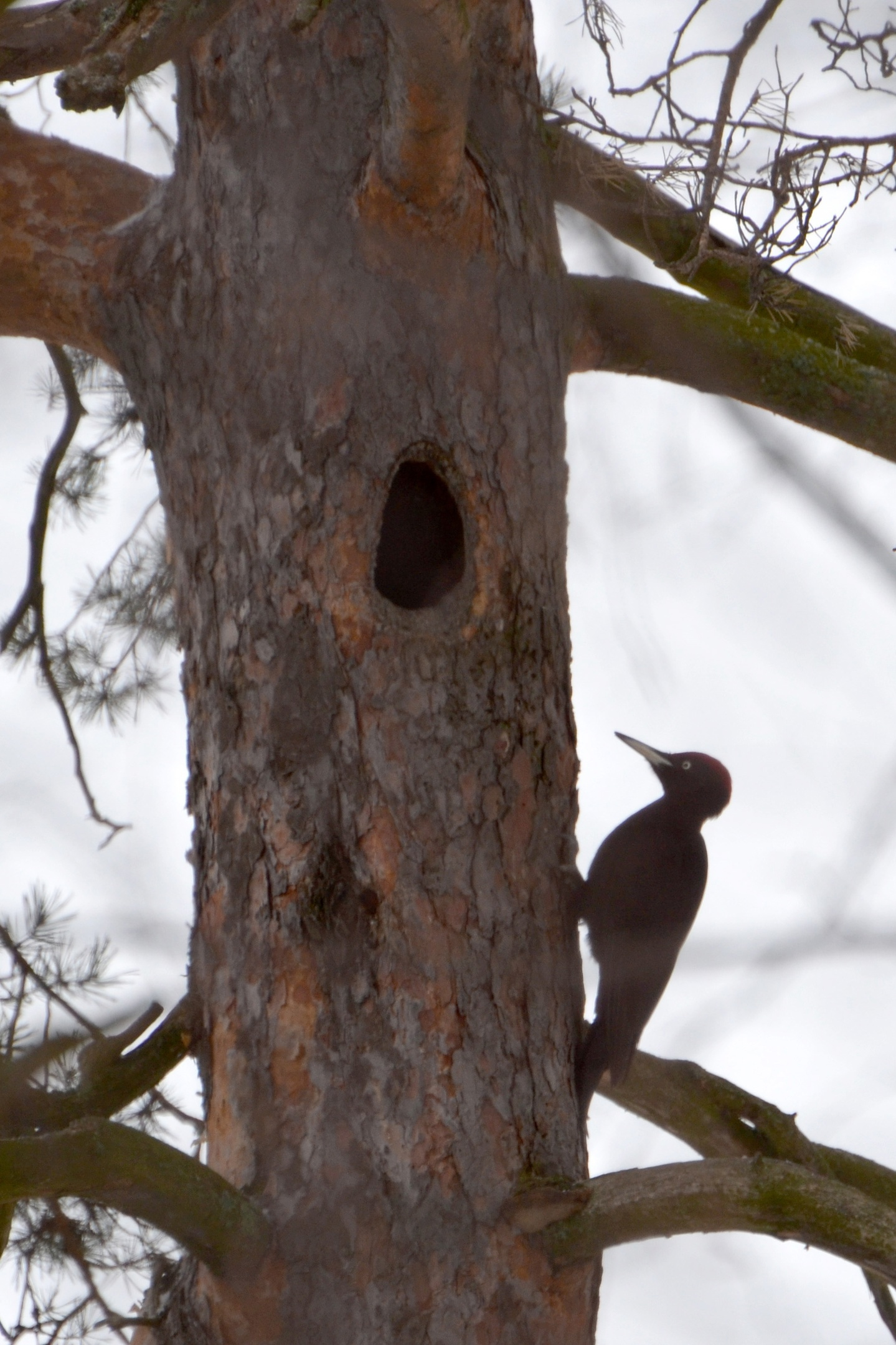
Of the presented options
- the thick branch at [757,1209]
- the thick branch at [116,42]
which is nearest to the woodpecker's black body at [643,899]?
the thick branch at [757,1209]

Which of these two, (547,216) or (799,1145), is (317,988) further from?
(547,216)

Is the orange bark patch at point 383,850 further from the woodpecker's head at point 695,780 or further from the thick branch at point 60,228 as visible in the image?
the woodpecker's head at point 695,780

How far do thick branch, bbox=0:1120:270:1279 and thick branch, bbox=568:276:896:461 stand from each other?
194 centimetres

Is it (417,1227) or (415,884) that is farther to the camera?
(415,884)

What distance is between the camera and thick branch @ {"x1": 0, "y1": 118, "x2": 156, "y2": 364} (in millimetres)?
2979

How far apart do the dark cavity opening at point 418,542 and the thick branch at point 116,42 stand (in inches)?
44.9

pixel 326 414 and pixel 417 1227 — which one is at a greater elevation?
pixel 326 414

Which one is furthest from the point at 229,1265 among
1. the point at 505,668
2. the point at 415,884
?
the point at 505,668

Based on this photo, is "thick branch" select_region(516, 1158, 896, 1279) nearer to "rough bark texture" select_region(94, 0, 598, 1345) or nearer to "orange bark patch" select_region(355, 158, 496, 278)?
"rough bark texture" select_region(94, 0, 598, 1345)

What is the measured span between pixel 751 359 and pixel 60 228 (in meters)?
1.56

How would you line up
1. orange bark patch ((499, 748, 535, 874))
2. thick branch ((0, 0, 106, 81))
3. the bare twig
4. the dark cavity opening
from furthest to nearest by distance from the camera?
the bare twig < the dark cavity opening < orange bark patch ((499, 748, 535, 874)) < thick branch ((0, 0, 106, 81))

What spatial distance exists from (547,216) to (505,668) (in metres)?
1.06

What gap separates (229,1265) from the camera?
2.17m

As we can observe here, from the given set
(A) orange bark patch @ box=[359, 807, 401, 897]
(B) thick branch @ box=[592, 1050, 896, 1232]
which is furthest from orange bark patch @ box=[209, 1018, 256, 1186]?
(B) thick branch @ box=[592, 1050, 896, 1232]
